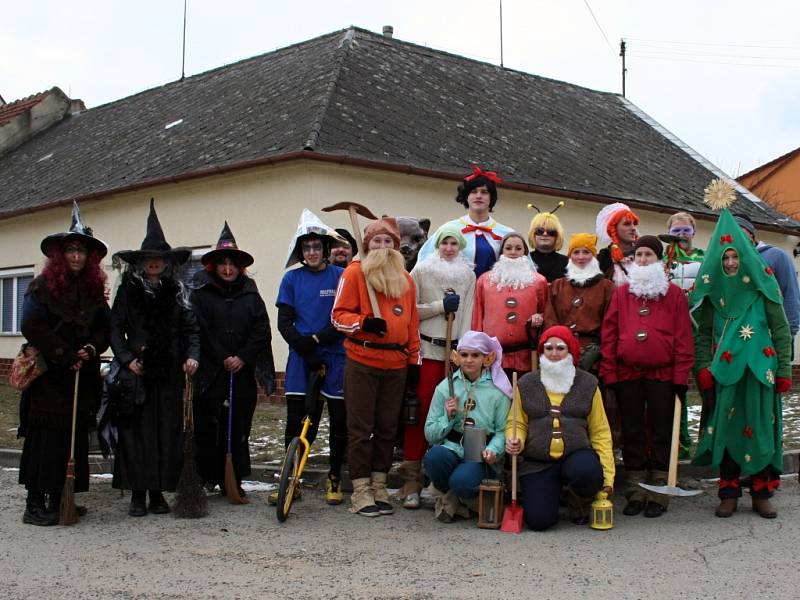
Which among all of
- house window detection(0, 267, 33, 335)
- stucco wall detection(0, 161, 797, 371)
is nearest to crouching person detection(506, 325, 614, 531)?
stucco wall detection(0, 161, 797, 371)

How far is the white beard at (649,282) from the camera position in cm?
602

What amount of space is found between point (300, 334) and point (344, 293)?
1.74 ft

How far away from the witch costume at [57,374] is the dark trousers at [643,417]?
357cm

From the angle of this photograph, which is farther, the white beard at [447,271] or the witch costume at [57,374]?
the white beard at [447,271]

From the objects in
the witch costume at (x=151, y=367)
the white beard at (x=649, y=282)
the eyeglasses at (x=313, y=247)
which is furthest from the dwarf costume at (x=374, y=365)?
the white beard at (x=649, y=282)

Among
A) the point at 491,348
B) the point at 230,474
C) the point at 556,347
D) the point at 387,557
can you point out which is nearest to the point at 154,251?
the point at 230,474

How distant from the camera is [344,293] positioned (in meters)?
6.12

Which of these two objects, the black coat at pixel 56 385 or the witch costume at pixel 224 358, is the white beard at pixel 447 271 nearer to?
the witch costume at pixel 224 358

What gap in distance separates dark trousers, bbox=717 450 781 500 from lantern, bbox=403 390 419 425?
81.0 inches

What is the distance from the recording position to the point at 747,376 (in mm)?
5918

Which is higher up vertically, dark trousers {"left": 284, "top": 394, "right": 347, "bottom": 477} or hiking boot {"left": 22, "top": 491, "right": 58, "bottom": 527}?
dark trousers {"left": 284, "top": 394, "right": 347, "bottom": 477}

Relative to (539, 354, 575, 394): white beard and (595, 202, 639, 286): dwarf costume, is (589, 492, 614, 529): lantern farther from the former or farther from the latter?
(595, 202, 639, 286): dwarf costume

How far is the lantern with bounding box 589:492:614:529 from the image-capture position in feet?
18.3

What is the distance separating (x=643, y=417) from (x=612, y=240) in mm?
1456
